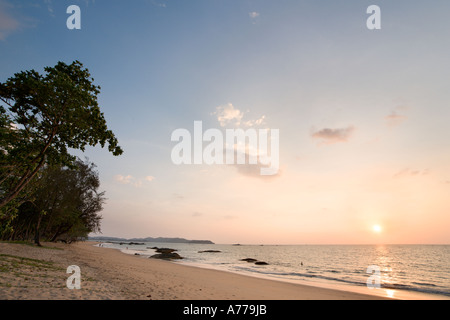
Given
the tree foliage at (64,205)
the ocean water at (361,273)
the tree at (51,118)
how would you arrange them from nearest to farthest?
the tree at (51,118), the ocean water at (361,273), the tree foliage at (64,205)

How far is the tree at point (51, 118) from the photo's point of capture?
464 inches

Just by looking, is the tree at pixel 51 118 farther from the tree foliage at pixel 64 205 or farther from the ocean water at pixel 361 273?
the ocean water at pixel 361 273

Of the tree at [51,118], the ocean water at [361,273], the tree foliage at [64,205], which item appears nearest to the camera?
the tree at [51,118]

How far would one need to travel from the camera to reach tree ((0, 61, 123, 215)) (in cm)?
1180

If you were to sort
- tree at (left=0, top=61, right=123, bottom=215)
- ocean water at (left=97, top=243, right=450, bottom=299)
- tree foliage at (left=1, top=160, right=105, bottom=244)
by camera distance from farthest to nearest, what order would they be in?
tree foliage at (left=1, top=160, right=105, bottom=244) → ocean water at (left=97, top=243, right=450, bottom=299) → tree at (left=0, top=61, right=123, bottom=215)

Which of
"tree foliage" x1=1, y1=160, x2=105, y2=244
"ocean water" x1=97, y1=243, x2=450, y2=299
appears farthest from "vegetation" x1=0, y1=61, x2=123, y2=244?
"ocean water" x1=97, y1=243, x2=450, y2=299

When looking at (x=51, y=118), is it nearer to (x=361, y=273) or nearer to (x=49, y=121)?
(x=49, y=121)

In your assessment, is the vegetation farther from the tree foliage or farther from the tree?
the tree foliage

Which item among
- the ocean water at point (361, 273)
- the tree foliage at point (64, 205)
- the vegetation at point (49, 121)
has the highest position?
the vegetation at point (49, 121)

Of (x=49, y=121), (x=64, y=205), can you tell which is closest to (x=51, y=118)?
(x=49, y=121)

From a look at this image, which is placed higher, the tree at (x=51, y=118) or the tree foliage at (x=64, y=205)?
the tree at (x=51, y=118)

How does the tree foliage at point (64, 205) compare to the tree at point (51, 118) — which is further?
the tree foliage at point (64, 205)

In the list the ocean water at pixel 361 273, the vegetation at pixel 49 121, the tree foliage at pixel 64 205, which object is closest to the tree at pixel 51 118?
the vegetation at pixel 49 121
